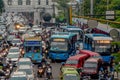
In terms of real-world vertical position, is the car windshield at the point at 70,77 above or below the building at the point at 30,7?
above

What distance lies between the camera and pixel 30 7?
150250 mm

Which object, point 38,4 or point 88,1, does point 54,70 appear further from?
point 38,4

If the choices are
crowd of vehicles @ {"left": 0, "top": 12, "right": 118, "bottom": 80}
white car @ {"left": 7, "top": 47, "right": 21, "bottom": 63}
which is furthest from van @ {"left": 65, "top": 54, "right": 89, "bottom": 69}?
white car @ {"left": 7, "top": 47, "right": 21, "bottom": 63}

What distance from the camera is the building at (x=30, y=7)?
144 meters

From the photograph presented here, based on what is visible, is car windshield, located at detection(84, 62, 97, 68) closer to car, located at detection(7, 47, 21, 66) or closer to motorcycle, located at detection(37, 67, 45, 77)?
motorcycle, located at detection(37, 67, 45, 77)

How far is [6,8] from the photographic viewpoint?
15488 cm

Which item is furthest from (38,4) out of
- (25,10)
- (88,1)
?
(88,1)

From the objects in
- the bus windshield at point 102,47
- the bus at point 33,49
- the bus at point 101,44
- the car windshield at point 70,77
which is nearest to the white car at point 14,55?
the bus at point 33,49

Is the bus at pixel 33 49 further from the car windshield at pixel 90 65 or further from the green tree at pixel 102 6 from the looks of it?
the green tree at pixel 102 6

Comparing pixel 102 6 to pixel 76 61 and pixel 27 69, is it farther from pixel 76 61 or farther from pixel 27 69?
pixel 27 69

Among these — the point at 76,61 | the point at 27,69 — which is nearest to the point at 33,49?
the point at 76,61

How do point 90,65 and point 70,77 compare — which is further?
point 90,65

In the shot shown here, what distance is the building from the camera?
143625 mm

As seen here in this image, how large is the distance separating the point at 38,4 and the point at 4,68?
11197 centimetres
